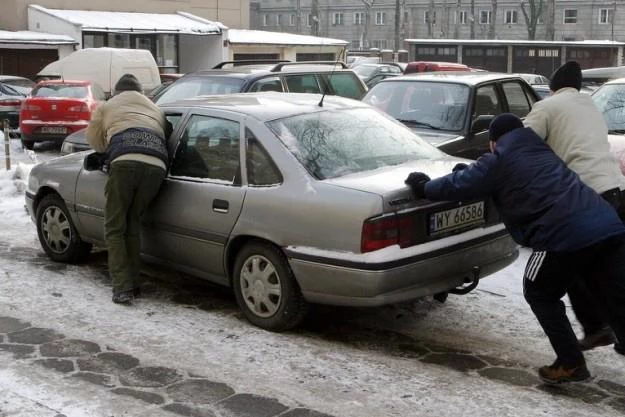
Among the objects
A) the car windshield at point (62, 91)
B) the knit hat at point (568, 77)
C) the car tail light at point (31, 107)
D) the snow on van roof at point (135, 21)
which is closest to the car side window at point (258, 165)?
the knit hat at point (568, 77)

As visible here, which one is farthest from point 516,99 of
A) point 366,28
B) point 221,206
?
point 366,28

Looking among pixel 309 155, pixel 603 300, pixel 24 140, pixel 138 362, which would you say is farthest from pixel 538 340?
pixel 24 140

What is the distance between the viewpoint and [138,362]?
5.01 meters

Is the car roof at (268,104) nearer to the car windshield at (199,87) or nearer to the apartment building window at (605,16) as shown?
the car windshield at (199,87)

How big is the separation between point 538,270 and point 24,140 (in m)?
15.1

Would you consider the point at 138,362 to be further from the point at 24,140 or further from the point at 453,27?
the point at 453,27

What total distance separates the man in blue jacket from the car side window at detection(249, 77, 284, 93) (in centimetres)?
554

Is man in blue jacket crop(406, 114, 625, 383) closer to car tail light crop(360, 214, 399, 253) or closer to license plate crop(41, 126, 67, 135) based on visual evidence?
car tail light crop(360, 214, 399, 253)

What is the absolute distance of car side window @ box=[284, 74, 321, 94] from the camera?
10.5 metres

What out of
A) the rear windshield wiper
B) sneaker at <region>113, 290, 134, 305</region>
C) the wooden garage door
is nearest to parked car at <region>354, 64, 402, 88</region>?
the wooden garage door

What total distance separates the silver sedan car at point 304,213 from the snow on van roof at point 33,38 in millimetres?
24332

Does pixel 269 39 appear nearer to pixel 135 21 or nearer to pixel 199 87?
pixel 135 21

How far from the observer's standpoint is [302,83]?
35.3ft

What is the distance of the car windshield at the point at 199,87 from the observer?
9.97 metres
